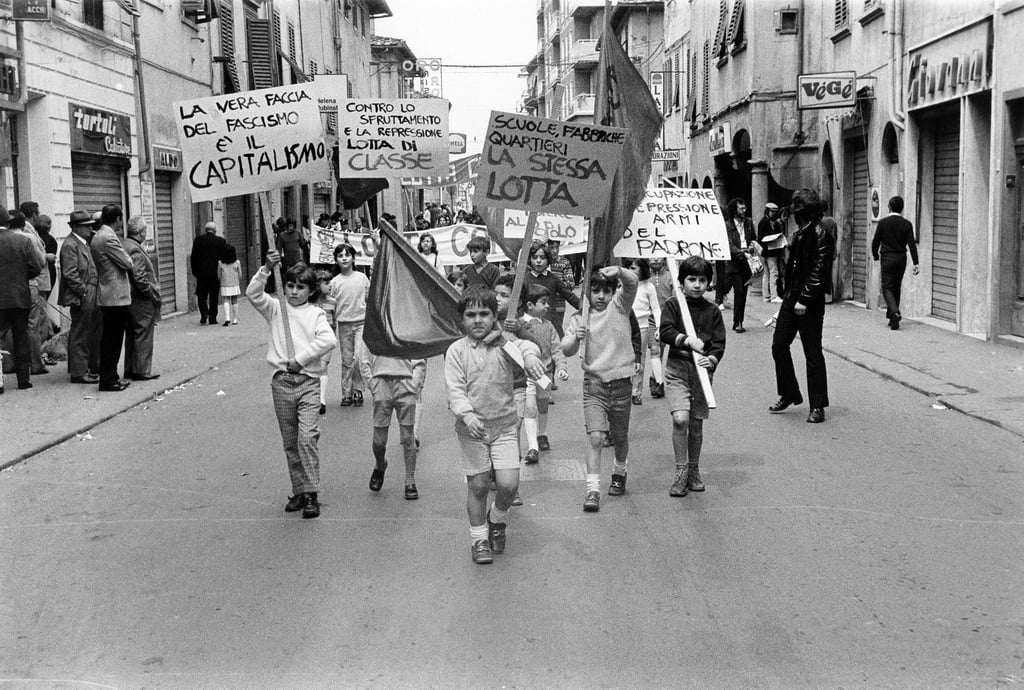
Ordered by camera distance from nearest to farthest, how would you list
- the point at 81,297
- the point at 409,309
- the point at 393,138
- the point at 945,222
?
the point at 409,309
the point at 393,138
the point at 81,297
the point at 945,222

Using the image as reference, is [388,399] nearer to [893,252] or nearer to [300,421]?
[300,421]

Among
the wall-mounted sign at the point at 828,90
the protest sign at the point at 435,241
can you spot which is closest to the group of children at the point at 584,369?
the protest sign at the point at 435,241

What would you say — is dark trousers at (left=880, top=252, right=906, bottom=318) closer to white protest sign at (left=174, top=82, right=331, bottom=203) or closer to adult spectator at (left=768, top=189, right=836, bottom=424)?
adult spectator at (left=768, top=189, right=836, bottom=424)

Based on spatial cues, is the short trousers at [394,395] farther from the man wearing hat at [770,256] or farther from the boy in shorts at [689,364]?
the man wearing hat at [770,256]

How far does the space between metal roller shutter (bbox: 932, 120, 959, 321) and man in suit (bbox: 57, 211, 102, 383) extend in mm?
11188

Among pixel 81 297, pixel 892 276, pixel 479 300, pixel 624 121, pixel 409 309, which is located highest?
pixel 624 121

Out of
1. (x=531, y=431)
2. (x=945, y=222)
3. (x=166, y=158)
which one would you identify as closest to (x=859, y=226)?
(x=945, y=222)

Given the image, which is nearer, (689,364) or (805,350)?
(689,364)

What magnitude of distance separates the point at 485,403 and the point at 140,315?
819cm

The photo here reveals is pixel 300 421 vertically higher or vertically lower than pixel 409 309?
lower

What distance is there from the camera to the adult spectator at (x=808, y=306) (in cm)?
1066

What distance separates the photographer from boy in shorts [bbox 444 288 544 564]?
21.1ft

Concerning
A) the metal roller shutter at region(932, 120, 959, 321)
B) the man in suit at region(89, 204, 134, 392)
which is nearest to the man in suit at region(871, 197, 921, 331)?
the metal roller shutter at region(932, 120, 959, 321)

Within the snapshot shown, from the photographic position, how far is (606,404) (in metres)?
7.76
